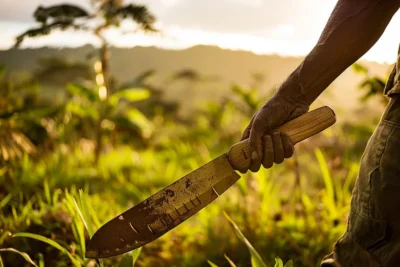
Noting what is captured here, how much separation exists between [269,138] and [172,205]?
33 centimetres

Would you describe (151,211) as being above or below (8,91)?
below

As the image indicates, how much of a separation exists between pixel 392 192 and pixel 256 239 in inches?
70.1

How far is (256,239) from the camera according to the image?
9.36 ft

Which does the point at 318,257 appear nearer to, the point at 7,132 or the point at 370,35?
the point at 370,35

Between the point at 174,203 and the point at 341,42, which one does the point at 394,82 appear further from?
the point at 174,203

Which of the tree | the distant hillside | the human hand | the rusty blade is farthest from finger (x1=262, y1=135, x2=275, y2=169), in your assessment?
the distant hillside

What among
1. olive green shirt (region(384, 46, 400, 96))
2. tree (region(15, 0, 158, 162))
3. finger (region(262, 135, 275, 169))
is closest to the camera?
olive green shirt (region(384, 46, 400, 96))

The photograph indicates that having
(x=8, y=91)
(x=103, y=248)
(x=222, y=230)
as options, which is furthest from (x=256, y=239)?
(x=8, y=91)

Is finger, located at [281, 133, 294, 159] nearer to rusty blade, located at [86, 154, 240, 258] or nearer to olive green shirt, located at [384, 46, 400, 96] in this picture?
rusty blade, located at [86, 154, 240, 258]

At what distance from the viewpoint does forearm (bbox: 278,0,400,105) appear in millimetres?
1232

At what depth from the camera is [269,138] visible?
4.34 feet

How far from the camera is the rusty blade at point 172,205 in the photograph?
4.56ft

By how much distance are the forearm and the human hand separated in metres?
0.06

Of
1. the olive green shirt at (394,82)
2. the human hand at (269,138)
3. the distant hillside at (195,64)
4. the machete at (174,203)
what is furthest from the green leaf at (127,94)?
the distant hillside at (195,64)
